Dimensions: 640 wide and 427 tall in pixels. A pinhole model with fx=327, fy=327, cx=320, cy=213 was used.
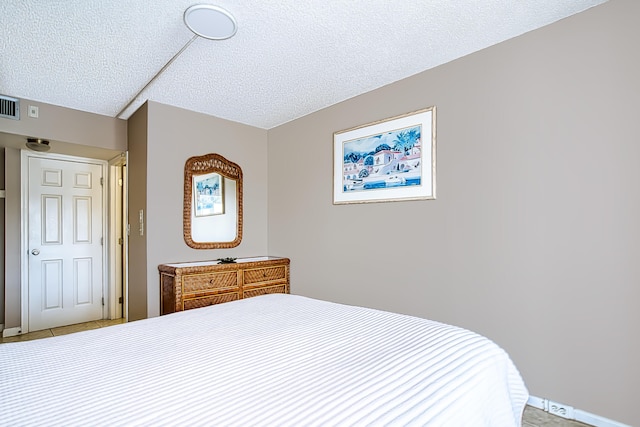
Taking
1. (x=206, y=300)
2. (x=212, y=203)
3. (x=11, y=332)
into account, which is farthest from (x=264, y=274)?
(x=11, y=332)

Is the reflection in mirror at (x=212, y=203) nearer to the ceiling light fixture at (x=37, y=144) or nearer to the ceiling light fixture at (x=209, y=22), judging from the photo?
the ceiling light fixture at (x=37, y=144)

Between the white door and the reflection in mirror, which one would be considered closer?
the reflection in mirror

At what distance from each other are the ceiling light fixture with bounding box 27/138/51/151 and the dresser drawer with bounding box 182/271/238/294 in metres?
2.05

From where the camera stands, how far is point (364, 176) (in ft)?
9.86

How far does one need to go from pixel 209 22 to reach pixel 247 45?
365mm

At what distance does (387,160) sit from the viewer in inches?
111

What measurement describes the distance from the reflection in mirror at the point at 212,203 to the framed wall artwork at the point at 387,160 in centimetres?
124

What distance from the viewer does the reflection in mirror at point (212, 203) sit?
11.1 ft

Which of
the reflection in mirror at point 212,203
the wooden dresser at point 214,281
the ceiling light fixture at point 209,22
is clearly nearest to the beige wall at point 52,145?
the reflection in mirror at point 212,203

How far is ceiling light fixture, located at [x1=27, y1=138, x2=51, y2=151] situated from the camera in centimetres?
323

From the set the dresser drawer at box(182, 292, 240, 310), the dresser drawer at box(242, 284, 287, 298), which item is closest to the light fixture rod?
the dresser drawer at box(182, 292, 240, 310)

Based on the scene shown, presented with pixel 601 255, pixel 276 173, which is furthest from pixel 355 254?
pixel 601 255

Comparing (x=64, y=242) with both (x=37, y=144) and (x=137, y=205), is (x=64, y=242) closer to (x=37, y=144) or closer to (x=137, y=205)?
(x=37, y=144)

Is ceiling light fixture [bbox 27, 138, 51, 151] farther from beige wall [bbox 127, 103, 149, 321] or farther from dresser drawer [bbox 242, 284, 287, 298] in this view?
dresser drawer [bbox 242, 284, 287, 298]
